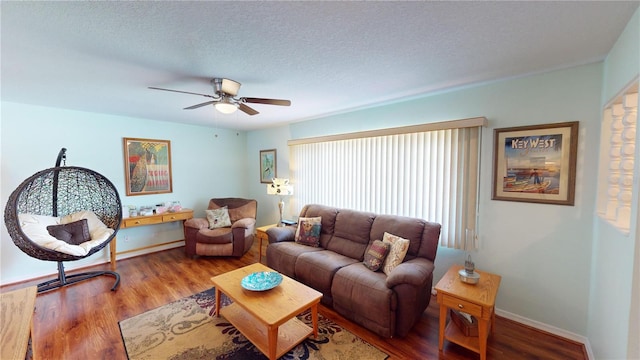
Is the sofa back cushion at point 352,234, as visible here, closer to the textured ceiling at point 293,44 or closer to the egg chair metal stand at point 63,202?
the textured ceiling at point 293,44

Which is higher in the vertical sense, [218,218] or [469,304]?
[218,218]

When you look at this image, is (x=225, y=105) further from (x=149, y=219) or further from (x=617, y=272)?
(x=617, y=272)

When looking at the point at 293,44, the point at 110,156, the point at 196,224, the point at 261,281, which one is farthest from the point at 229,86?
the point at 110,156

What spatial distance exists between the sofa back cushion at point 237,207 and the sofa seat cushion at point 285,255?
1564 mm

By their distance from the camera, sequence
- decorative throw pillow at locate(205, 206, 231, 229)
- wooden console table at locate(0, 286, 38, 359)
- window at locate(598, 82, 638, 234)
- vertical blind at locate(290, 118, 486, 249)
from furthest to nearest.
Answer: decorative throw pillow at locate(205, 206, 231, 229)
vertical blind at locate(290, 118, 486, 249)
window at locate(598, 82, 638, 234)
wooden console table at locate(0, 286, 38, 359)

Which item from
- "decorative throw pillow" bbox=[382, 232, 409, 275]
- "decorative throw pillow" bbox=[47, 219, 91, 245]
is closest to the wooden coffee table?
"decorative throw pillow" bbox=[382, 232, 409, 275]

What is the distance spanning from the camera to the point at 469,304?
1.91 meters

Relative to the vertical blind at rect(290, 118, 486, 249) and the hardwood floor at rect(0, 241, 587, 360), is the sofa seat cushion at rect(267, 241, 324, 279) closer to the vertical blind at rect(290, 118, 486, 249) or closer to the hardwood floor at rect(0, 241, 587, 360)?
the hardwood floor at rect(0, 241, 587, 360)

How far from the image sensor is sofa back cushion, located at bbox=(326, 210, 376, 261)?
3.08 m

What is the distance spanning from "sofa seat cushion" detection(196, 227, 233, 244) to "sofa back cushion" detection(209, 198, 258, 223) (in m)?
0.61

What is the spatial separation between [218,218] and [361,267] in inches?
113

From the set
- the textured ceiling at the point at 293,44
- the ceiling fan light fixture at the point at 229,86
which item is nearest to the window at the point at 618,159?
the textured ceiling at the point at 293,44

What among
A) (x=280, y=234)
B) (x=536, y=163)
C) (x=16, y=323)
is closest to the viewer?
(x=16, y=323)

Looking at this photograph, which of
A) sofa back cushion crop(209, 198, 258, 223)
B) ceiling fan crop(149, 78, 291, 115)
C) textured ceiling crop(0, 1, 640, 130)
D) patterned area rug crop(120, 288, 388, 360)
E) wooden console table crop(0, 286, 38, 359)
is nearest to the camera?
wooden console table crop(0, 286, 38, 359)
